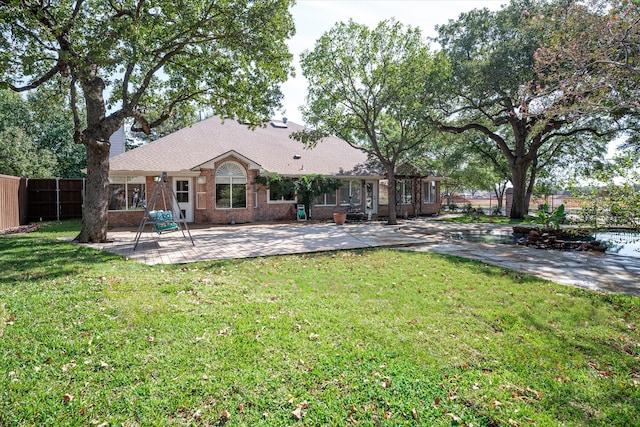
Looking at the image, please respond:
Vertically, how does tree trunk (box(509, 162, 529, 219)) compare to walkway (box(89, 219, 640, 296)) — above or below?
above

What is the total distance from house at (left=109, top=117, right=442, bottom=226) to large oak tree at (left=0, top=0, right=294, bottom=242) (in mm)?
2849

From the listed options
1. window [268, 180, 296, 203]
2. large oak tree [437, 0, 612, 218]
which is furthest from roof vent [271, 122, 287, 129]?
large oak tree [437, 0, 612, 218]

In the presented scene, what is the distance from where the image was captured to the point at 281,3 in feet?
34.7

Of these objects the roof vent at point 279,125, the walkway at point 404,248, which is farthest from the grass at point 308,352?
the roof vent at point 279,125

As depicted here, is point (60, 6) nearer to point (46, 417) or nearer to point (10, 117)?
point (46, 417)

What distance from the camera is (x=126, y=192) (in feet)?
52.5

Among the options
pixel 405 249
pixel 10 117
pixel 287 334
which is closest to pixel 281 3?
pixel 405 249

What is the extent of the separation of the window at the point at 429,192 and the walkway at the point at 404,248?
40.9 feet

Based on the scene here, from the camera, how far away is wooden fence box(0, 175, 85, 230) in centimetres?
1399

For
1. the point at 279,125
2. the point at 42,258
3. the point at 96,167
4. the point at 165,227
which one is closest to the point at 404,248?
the point at 165,227

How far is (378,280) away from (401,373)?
3207 millimetres

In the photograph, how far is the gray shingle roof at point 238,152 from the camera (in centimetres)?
1659

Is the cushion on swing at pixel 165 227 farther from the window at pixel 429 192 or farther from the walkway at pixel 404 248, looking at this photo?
the window at pixel 429 192

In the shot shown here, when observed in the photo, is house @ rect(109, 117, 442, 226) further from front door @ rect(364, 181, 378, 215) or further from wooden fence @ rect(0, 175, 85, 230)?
wooden fence @ rect(0, 175, 85, 230)
